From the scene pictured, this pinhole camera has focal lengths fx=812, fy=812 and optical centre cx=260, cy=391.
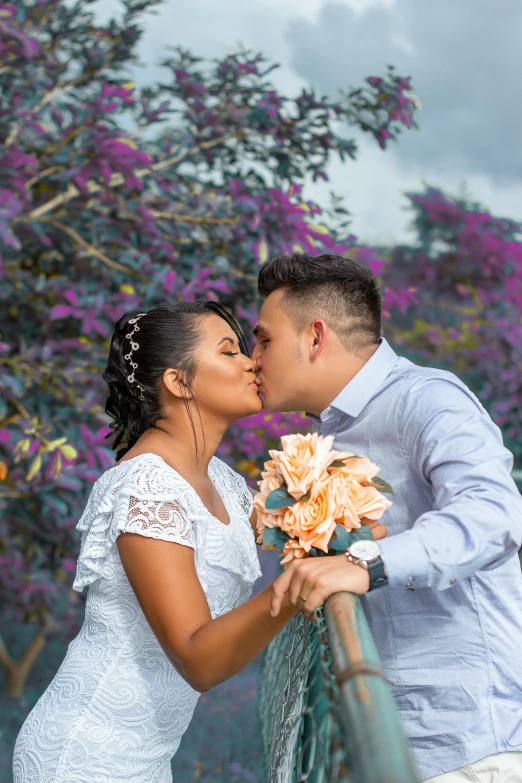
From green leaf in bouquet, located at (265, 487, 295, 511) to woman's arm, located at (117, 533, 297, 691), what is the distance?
7.6 inches

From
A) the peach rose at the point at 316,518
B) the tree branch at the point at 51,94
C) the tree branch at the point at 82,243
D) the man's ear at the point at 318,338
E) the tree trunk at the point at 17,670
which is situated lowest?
the tree trunk at the point at 17,670

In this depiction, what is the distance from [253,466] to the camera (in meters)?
4.53

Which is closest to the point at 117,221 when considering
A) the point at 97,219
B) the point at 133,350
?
the point at 97,219

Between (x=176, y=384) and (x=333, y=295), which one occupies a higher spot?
(x=333, y=295)

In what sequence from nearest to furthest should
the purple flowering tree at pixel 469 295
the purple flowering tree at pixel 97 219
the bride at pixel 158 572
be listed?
1. the bride at pixel 158 572
2. the purple flowering tree at pixel 97 219
3. the purple flowering tree at pixel 469 295

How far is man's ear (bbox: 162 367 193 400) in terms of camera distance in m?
2.49

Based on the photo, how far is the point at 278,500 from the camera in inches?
65.9

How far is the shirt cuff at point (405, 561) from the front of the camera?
1595 mm

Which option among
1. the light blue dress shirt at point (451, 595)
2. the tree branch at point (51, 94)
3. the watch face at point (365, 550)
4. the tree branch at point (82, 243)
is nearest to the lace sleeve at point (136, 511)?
the light blue dress shirt at point (451, 595)

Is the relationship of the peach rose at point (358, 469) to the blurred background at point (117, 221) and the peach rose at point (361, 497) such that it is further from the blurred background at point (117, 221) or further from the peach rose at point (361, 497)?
the blurred background at point (117, 221)

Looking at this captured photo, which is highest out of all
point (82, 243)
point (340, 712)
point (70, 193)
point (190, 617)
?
point (70, 193)

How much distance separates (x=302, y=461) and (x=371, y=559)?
0.25 m

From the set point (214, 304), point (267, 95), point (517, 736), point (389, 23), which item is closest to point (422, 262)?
point (389, 23)

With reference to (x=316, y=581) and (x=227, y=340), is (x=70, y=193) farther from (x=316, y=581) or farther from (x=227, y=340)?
(x=316, y=581)
